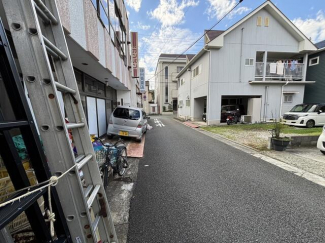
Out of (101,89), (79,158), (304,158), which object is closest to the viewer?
(79,158)

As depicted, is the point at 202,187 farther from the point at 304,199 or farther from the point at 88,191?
the point at 88,191

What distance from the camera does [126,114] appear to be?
6.59 meters

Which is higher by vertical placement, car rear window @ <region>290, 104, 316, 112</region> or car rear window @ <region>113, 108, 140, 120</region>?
car rear window @ <region>113, 108, 140, 120</region>

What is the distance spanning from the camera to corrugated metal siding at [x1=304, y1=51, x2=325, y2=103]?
41.2 feet

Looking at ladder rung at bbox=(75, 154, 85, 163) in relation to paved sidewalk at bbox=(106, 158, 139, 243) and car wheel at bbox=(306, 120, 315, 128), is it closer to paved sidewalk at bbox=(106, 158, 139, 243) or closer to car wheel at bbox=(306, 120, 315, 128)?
paved sidewalk at bbox=(106, 158, 139, 243)

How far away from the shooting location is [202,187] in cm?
318

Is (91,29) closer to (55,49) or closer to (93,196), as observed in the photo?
(55,49)

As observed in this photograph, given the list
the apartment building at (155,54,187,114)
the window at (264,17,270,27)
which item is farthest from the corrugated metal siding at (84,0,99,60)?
the apartment building at (155,54,187,114)

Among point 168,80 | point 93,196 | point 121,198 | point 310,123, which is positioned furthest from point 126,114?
point 168,80

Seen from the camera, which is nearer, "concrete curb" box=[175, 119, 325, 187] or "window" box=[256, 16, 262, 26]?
"concrete curb" box=[175, 119, 325, 187]

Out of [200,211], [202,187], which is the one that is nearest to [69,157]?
[200,211]

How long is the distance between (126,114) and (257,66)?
11826mm

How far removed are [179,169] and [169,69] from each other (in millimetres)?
31394

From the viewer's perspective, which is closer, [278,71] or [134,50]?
[278,71]
